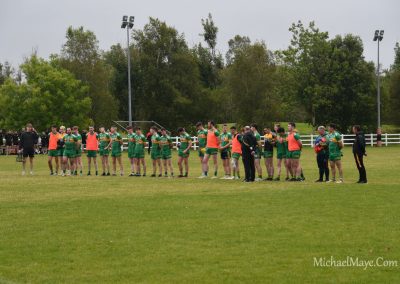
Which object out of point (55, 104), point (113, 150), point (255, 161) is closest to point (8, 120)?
point (55, 104)

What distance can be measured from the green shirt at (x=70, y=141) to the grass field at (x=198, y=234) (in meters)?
7.22

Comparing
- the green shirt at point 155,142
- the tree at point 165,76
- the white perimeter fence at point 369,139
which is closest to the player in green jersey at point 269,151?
the green shirt at point 155,142

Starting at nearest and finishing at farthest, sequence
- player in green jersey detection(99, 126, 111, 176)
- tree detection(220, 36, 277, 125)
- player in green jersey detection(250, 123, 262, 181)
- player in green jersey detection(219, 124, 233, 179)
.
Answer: player in green jersey detection(250, 123, 262, 181) < player in green jersey detection(219, 124, 233, 179) < player in green jersey detection(99, 126, 111, 176) < tree detection(220, 36, 277, 125)

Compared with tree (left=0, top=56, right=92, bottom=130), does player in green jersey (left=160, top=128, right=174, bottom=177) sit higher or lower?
lower

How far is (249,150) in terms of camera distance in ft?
78.7

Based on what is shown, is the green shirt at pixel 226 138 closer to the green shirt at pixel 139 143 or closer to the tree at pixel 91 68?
the green shirt at pixel 139 143

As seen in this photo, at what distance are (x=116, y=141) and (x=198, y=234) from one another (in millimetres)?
16492

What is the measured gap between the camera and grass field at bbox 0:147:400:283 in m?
9.45

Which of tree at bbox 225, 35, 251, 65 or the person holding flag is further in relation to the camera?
tree at bbox 225, 35, 251, 65

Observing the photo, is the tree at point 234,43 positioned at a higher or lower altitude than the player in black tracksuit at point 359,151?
higher

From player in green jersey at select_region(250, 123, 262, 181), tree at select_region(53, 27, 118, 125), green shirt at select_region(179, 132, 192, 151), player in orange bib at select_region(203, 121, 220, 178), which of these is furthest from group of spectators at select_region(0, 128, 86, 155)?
player in green jersey at select_region(250, 123, 262, 181)

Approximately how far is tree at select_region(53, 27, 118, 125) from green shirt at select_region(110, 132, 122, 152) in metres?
48.2

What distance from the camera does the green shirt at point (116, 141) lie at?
92.3ft

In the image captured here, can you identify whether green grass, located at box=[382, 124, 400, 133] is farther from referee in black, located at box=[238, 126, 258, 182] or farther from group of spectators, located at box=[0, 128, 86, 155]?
referee in black, located at box=[238, 126, 258, 182]
